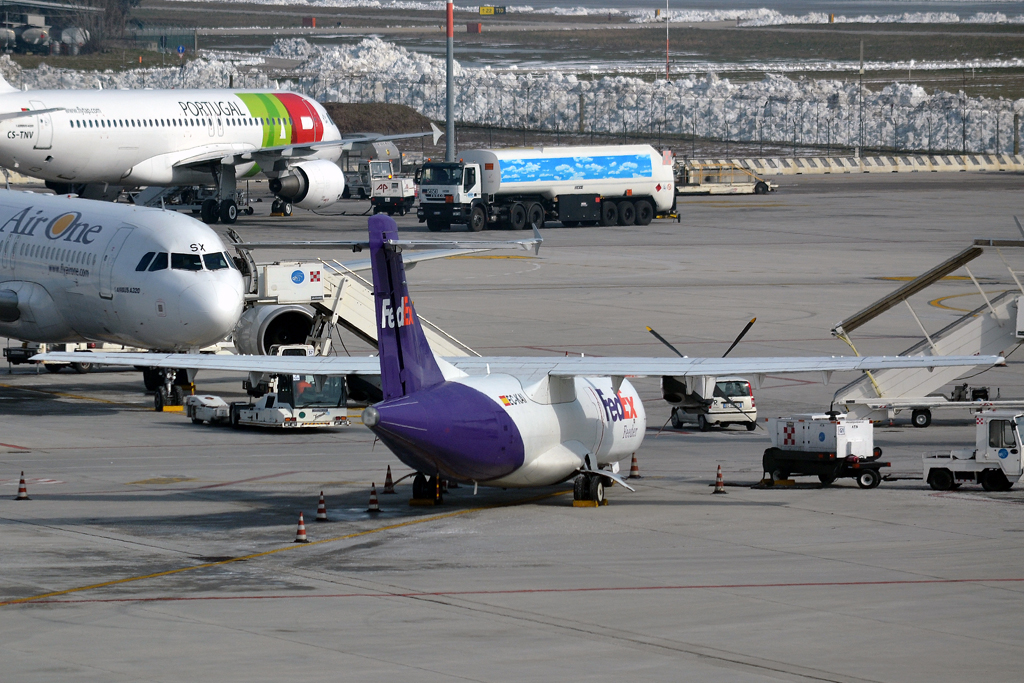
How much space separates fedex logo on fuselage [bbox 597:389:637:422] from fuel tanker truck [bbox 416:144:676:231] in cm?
5823

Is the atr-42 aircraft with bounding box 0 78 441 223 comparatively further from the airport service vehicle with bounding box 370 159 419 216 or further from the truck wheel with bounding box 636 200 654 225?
the truck wheel with bounding box 636 200 654 225

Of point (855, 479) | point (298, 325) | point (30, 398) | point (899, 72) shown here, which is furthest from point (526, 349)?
point (899, 72)

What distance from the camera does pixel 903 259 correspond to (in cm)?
7556

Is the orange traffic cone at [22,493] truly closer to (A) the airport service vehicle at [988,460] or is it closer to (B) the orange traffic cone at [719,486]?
(B) the orange traffic cone at [719,486]

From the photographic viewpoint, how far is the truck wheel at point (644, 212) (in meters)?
95.1

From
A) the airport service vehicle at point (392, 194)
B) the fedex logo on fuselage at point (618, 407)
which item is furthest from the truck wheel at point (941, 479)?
the airport service vehicle at point (392, 194)

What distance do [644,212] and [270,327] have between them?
53.4m

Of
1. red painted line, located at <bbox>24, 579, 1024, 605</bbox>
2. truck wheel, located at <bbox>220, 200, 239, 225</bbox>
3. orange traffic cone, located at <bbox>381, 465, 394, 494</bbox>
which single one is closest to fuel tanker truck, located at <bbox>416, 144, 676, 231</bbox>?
truck wheel, located at <bbox>220, 200, 239, 225</bbox>

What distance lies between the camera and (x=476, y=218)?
89250 millimetres

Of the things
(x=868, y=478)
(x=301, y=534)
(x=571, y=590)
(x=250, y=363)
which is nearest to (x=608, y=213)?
(x=868, y=478)

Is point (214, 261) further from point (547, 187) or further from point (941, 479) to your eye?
point (547, 187)

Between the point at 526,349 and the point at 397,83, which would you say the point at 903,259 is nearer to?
the point at 526,349

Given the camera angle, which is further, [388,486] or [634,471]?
[634,471]

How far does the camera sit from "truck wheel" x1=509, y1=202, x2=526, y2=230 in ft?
297
